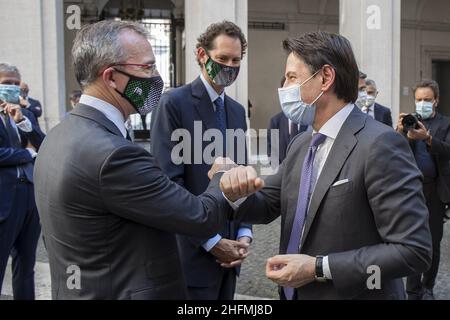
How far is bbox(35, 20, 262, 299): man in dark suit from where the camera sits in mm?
1664

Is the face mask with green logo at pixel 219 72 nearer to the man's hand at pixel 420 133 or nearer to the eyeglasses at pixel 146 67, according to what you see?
the eyeglasses at pixel 146 67

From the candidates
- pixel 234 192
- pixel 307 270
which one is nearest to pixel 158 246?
pixel 234 192

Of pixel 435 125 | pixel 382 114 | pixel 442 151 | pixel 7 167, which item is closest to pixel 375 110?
pixel 382 114

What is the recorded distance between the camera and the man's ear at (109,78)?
6.06 ft

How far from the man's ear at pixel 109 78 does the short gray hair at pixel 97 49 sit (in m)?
0.02

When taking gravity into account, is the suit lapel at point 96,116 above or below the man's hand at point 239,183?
above

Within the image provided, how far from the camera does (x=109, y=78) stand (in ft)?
6.11

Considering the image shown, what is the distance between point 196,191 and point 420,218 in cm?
128

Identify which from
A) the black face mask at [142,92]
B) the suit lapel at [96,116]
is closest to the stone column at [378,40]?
the black face mask at [142,92]

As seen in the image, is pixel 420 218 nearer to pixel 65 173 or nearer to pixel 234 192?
pixel 234 192

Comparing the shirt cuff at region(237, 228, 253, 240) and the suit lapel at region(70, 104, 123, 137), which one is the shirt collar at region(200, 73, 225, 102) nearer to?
the shirt cuff at region(237, 228, 253, 240)

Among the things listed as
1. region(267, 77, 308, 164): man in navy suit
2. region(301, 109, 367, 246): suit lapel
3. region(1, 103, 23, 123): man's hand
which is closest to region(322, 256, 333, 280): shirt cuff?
region(301, 109, 367, 246): suit lapel

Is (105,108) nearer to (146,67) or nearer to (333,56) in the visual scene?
(146,67)
